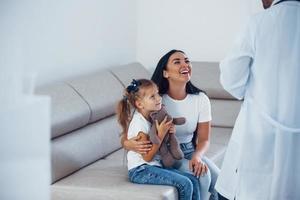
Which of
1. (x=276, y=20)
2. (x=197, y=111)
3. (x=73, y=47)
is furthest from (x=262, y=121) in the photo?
(x=73, y=47)

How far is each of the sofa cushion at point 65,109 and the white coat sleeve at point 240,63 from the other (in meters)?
0.93

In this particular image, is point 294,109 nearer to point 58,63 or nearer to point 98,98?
point 98,98

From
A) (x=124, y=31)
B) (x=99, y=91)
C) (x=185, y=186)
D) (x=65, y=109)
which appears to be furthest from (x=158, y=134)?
(x=124, y=31)

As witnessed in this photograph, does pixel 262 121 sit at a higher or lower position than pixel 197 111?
A: higher

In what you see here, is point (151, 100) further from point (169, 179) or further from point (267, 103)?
point (267, 103)

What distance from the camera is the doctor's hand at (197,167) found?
2.52 meters

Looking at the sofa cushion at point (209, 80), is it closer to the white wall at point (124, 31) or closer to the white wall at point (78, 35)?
the white wall at point (124, 31)

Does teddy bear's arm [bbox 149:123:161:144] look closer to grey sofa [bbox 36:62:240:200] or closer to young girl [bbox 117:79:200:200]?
young girl [bbox 117:79:200:200]

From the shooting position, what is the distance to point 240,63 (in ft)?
6.70

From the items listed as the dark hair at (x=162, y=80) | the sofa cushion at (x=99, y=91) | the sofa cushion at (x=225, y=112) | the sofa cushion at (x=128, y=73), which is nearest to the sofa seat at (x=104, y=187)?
the sofa cushion at (x=99, y=91)

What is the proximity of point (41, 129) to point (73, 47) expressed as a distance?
2.73 meters

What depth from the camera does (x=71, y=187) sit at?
2.49m

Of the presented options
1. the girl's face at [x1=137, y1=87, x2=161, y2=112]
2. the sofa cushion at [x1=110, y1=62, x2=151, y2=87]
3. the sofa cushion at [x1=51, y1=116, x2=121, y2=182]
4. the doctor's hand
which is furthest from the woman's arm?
the sofa cushion at [x1=110, y1=62, x2=151, y2=87]

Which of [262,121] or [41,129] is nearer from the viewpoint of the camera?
[41,129]
